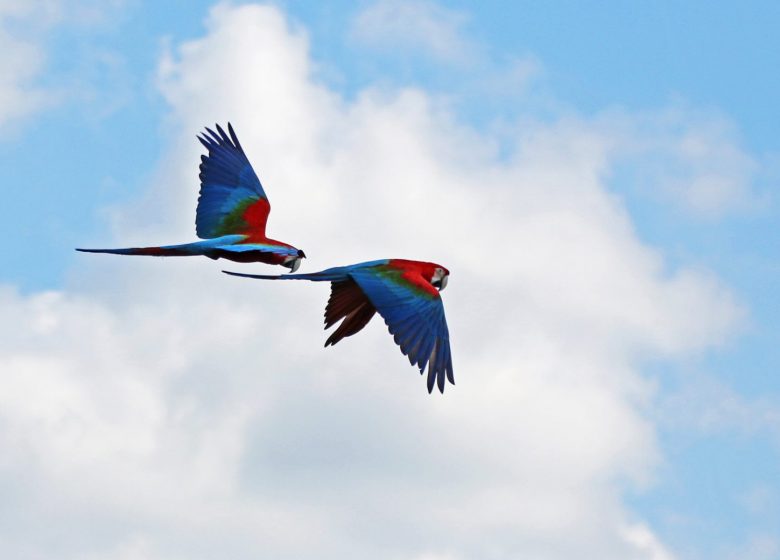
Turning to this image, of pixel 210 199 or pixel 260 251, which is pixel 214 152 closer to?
pixel 210 199

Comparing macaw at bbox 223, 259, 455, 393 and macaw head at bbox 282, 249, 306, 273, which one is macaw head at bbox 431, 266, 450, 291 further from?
macaw head at bbox 282, 249, 306, 273

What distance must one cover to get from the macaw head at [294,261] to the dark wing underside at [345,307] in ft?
2.44

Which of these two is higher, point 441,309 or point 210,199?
point 210,199

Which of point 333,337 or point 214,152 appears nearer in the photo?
point 333,337

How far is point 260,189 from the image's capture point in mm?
22516

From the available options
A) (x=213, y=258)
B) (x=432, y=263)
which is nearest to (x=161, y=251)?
(x=213, y=258)

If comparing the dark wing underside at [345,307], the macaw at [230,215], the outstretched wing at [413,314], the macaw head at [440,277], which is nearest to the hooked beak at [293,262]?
the macaw at [230,215]

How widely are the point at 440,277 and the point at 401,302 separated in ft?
4.91

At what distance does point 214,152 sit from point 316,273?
562 centimetres

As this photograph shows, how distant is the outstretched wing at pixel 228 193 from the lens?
2173 cm

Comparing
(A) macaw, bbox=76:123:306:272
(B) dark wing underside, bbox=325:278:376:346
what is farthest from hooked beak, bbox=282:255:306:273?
(B) dark wing underside, bbox=325:278:376:346

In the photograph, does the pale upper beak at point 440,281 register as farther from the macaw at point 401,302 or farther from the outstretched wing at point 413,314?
the outstretched wing at point 413,314

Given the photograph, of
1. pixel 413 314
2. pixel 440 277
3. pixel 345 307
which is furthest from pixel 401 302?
pixel 345 307

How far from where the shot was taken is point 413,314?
58.3ft
